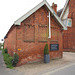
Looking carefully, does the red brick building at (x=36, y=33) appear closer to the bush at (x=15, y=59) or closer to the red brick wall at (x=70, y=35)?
the bush at (x=15, y=59)

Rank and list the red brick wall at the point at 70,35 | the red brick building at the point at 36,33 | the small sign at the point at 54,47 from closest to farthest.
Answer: the red brick building at the point at 36,33 < the small sign at the point at 54,47 < the red brick wall at the point at 70,35

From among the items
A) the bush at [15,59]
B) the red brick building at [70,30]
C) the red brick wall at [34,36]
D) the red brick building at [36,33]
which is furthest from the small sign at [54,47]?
the red brick building at [70,30]

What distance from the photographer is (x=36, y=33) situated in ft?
35.1

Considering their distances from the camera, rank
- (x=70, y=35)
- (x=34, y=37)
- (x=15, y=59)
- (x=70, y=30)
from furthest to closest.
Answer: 1. (x=70, y=30)
2. (x=70, y=35)
3. (x=34, y=37)
4. (x=15, y=59)

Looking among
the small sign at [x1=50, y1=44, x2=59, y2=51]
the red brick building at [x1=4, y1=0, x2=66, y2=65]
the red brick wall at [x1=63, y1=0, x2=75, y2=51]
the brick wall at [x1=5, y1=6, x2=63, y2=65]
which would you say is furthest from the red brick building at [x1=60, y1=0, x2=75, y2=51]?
the small sign at [x1=50, y1=44, x2=59, y2=51]

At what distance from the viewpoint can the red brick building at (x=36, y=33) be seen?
959cm

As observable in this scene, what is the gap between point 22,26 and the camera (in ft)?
32.0

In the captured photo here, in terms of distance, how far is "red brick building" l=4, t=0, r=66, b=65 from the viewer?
9586 mm

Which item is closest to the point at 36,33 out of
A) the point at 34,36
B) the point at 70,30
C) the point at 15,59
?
the point at 34,36

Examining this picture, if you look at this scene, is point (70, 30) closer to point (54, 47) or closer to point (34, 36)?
point (54, 47)

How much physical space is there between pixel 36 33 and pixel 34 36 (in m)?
0.43

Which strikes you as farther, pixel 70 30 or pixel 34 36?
pixel 70 30

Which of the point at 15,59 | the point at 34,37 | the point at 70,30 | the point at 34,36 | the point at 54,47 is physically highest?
the point at 70,30

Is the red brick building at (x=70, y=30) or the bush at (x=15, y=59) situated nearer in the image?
the bush at (x=15, y=59)
